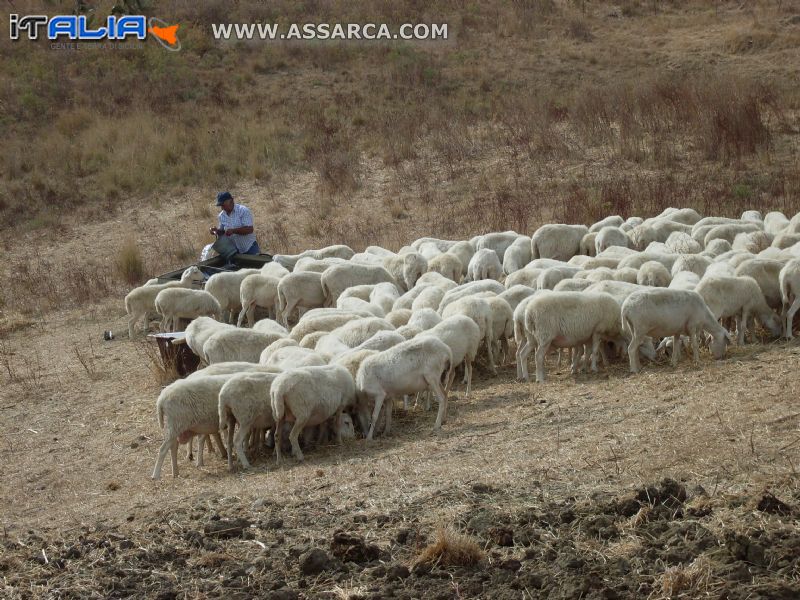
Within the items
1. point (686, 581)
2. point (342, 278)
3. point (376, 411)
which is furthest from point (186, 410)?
point (342, 278)

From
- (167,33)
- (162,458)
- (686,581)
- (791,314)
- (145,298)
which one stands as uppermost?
(167,33)

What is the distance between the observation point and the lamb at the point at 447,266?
14.6 m

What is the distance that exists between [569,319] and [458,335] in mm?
1104

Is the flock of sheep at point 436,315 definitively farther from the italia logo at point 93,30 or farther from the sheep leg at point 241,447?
the italia logo at point 93,30

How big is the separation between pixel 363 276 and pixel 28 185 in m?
15.2

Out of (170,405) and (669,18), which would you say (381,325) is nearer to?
(170,405)

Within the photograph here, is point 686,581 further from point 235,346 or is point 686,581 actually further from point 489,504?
point 235,346

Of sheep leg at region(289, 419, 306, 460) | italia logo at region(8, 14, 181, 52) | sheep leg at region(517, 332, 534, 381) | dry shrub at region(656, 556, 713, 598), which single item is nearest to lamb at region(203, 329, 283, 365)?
sheep leg at region(289, 419, 306, 460)

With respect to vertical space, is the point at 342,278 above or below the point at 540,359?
above

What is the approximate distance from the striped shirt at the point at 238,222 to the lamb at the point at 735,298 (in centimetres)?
836

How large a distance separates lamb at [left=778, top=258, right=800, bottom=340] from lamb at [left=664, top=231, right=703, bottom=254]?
10.4 feet

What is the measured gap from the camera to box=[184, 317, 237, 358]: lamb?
1140 centimetres

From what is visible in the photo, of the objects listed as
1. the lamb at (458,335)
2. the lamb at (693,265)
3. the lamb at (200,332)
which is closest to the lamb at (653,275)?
the lamb at (693,265)

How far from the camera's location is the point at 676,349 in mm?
10273
